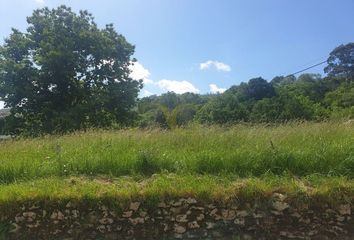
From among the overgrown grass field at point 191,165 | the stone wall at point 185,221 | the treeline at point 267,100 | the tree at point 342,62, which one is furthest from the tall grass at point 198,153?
the tree at point 342,62

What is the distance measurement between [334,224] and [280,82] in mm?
48465

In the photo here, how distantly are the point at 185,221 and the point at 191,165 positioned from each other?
1.47 meters

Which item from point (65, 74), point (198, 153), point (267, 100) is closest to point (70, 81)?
point (65, 74)

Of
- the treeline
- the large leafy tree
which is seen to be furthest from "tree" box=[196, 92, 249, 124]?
the large leafy tree

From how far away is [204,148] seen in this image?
7.85m

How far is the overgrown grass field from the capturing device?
19.3 feet

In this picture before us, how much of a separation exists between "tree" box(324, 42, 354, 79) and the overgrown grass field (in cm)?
3767

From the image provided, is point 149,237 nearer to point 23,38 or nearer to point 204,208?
point 204,208

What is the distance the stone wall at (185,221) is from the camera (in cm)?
539

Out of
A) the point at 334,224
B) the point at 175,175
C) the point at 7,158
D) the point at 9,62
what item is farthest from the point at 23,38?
the point at 334,224

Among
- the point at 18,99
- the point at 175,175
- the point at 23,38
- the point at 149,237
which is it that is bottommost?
the point at 149,237

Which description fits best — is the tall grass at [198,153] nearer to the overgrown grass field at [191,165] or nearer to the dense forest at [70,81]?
the overgrown grass field at [191,165]

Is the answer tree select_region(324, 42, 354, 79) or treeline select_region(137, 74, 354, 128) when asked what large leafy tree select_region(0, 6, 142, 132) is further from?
tree select_region(324, 42, 354, 79)

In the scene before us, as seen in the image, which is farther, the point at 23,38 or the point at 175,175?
the point at 23,38
